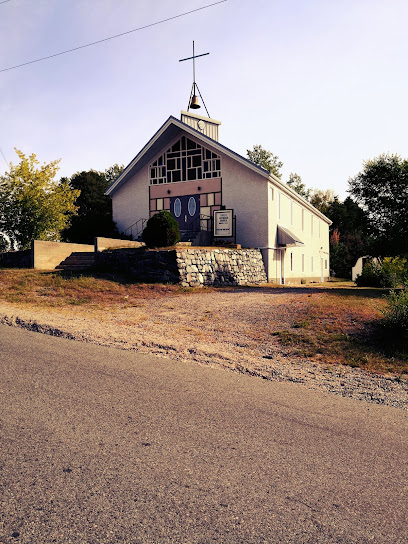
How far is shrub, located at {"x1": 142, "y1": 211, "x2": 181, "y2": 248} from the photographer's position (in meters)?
20.9

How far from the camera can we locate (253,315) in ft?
36.5

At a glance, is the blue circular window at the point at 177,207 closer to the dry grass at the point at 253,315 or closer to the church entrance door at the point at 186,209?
the church entrance door at the point at 186,209

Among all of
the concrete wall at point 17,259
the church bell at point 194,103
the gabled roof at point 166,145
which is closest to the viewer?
the concrete wall at point 17,259

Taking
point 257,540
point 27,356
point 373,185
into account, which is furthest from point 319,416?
point 373,185

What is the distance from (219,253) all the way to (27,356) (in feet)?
52.6

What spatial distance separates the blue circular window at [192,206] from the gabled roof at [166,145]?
365cm

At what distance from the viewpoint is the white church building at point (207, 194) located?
26.2 meters

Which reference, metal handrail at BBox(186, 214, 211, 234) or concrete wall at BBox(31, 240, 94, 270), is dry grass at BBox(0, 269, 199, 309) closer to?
concrete wall at BBox(31, 240, 94, 270)

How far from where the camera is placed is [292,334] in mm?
9109

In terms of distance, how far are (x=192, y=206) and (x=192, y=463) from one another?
83.1 ft

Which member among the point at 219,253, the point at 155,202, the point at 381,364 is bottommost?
the point at 381,364

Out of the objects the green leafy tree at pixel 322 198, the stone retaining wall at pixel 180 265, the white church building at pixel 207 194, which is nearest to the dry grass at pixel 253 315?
the stone retaining wall at pixel 180 265

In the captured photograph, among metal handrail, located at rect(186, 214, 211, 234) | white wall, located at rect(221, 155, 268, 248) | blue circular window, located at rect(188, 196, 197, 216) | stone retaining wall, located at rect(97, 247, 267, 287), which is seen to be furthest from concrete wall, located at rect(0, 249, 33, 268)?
white wall, located at rect(221, 155, 268, 248)

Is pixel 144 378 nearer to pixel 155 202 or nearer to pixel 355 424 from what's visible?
pixel 355 424
